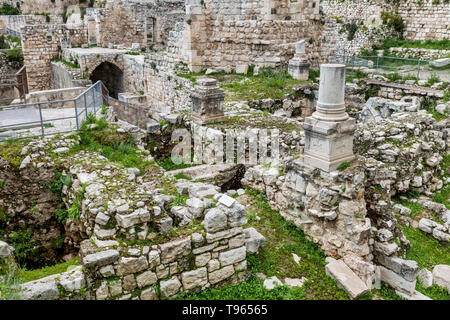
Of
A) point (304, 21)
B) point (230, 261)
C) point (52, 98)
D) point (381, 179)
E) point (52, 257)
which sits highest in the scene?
point (304, 21)

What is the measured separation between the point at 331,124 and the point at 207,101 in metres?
4.52

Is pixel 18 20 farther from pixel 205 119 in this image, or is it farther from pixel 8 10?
pixel 205 119

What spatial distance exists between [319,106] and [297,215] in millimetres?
1896

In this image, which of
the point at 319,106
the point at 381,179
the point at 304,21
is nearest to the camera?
the point at 319,106

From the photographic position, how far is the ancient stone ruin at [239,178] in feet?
15.9

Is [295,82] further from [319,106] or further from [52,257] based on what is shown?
[52,257]

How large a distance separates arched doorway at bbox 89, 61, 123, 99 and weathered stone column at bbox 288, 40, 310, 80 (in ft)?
31.5

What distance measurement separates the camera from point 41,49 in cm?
2020

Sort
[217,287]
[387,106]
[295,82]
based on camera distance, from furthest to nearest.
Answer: [295,82] → [387,106] → [217,287]

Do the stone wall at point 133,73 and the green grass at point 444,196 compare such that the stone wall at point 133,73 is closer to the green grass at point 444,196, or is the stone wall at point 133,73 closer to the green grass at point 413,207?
the green grass at point 413,207

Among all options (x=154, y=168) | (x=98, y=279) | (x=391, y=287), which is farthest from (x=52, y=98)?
(x=391, y=287)

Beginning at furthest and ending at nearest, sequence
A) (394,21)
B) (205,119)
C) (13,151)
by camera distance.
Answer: (394,21)
(205,119)
(13,151)

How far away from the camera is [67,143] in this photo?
7.81 m

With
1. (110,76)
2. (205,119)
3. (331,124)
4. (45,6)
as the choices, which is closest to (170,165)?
(205,119)
